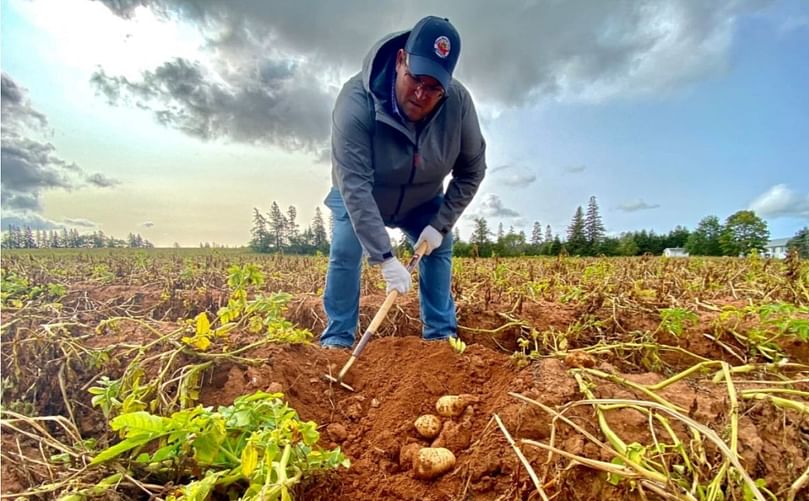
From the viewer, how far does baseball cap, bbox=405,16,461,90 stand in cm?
246

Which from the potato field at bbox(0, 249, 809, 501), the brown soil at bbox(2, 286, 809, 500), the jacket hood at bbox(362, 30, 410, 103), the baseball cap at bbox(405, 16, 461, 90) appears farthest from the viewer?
the jacket hood at bbox(362, 30, 410, 103)

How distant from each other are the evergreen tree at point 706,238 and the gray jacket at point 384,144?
1287 inches

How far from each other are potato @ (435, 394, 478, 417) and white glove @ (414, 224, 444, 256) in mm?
1636

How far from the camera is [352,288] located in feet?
10.7

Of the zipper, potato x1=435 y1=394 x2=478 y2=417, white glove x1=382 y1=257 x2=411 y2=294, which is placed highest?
the zipper

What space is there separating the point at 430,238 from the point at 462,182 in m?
0.50

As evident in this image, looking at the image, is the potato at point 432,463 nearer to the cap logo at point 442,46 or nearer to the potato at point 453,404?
the potato at point 453,404

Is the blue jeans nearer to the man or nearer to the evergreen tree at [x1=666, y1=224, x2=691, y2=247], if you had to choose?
the man

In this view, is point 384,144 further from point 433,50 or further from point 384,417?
point 384,417

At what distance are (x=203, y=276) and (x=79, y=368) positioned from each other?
4.38 meters

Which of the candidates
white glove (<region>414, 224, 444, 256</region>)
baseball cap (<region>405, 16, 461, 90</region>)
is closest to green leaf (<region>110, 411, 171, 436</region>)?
baseball cap (<region>405, 16, 461, 90</region>)

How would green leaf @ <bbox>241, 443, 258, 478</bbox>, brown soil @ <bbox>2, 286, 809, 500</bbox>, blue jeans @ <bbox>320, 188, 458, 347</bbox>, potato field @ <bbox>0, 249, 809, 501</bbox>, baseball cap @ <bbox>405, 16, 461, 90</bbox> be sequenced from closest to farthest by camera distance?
green leaf @ <bbox>241, 443, 258, 478</bbox> < potato field @ <bbox>0, 249, 809, 501</bbox> < brown soil @ <bbox>2, 286, 809, 500</bbox> < baseball cap @ <bbox>405, 16, 461, 90</bbox> < blue jeans @ <bbox>320, 188, 458, 347</bbox>

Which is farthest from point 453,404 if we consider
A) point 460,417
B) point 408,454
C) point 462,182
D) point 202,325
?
point 462,182

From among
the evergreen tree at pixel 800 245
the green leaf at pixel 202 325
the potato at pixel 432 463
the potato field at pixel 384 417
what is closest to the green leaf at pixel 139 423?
the potato field at pixel 384 417
